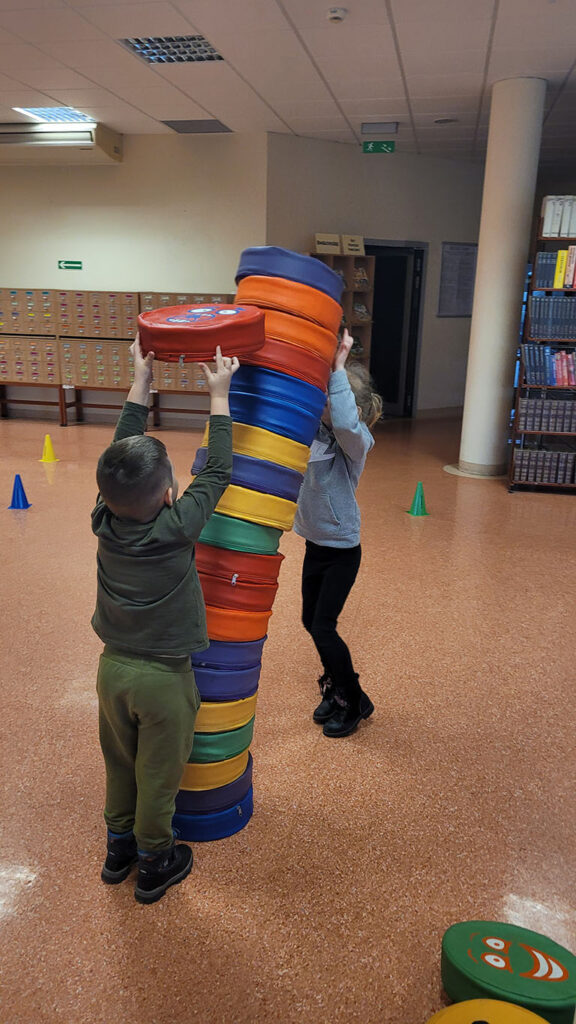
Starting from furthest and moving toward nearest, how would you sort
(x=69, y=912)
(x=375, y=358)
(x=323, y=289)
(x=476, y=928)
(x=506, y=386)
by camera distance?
1. (x=375, y=358)
2. (x=506, y=386)
3. (x=323, y=289)
4. (x=69, y=912)
5. (x=476, y=928)

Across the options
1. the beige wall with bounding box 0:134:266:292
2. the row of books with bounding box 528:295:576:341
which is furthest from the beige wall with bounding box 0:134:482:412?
the row of books with bounding box 528:295:576:341

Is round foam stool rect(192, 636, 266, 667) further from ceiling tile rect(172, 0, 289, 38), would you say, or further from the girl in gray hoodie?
ceiling tile rect(172, 0, 289, 38)

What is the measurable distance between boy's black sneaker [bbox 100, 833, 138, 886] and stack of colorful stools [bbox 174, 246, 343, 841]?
0.56ft

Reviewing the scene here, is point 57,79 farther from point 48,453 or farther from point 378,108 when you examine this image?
point 48,453

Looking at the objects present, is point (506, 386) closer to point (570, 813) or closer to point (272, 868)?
point (570, 813)

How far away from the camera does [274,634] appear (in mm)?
3234

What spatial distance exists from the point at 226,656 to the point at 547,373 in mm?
4788

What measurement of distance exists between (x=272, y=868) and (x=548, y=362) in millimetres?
4937

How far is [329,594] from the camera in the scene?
7.48ft

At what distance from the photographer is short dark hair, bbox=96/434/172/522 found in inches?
58.4

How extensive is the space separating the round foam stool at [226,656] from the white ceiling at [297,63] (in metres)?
4.09

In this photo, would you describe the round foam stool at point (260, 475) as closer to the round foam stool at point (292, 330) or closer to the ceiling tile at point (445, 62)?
the round foam stool at point (292, 330)

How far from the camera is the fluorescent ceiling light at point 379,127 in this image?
6.99 meters

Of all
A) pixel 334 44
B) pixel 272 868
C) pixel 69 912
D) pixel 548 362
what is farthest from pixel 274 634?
pixel 334 44
